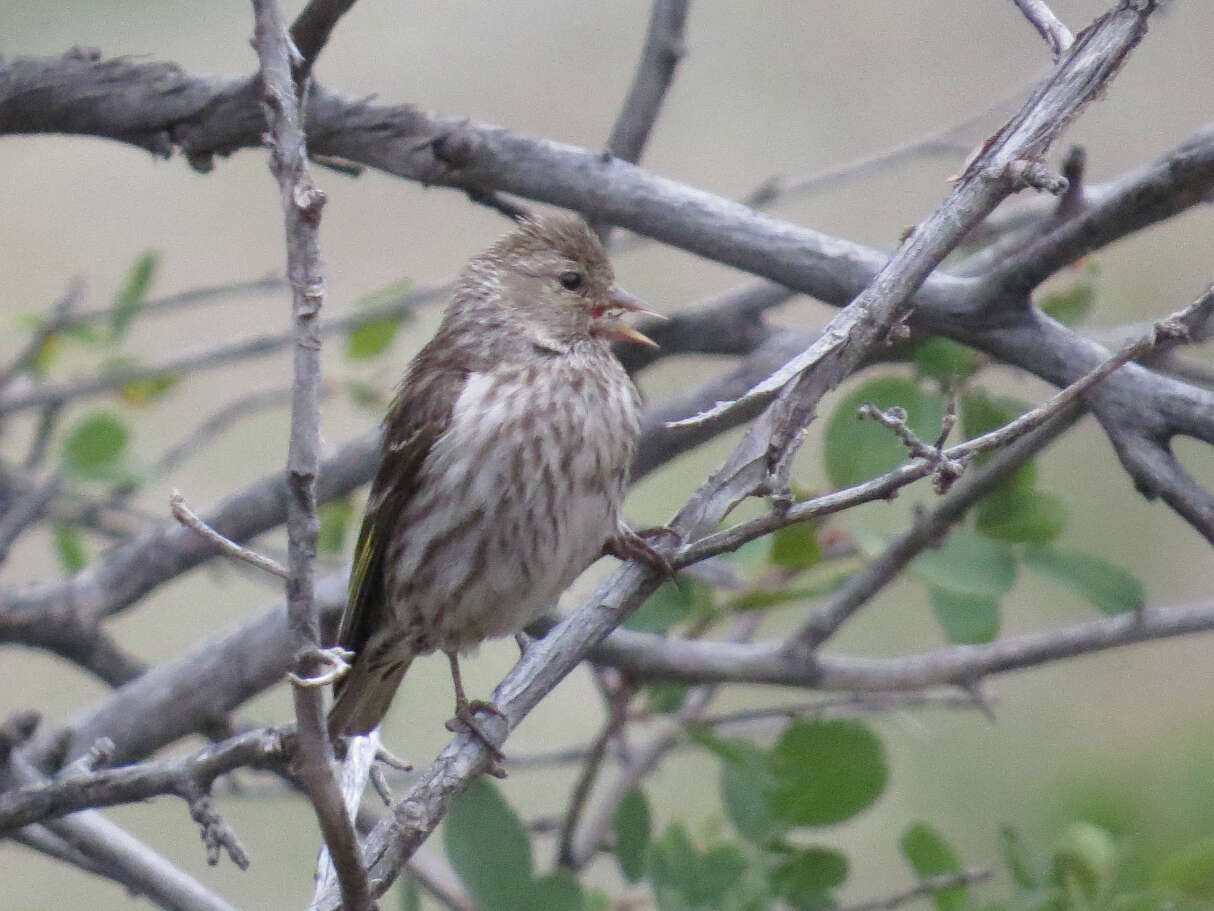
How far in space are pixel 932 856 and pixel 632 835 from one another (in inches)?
25.1

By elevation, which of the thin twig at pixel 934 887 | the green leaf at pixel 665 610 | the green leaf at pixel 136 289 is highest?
the green leaf at pixel 136 289

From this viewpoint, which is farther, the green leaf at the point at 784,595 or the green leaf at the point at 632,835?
the green leaf at the point at 784,595

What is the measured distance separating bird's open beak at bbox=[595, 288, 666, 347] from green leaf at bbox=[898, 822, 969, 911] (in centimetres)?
120

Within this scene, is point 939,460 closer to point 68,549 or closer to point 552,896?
point 552,896

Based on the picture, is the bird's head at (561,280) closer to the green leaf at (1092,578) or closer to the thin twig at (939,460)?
the green leaf at (1092,578)

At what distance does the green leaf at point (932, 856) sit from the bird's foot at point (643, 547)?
90 cm

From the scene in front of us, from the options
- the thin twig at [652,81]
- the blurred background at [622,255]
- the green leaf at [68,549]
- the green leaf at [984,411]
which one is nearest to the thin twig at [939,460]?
the green leaf at [984,411]

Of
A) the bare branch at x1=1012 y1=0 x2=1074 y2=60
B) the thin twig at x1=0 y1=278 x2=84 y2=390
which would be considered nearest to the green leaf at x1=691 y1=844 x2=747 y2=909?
the bare branch at x1=1012 y1=0 x2=1074 y2=60

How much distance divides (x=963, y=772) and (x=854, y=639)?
2.91 feet

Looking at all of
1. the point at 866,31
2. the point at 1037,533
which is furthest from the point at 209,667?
the point at 866,31

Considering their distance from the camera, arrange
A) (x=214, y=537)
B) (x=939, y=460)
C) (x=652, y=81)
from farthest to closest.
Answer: (x=652, y=81) → (x=939, y=460) → (x=214, y=537)

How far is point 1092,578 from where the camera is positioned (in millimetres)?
3682

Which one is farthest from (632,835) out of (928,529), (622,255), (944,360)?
(622,255)

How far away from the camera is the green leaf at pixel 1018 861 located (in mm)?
3416
